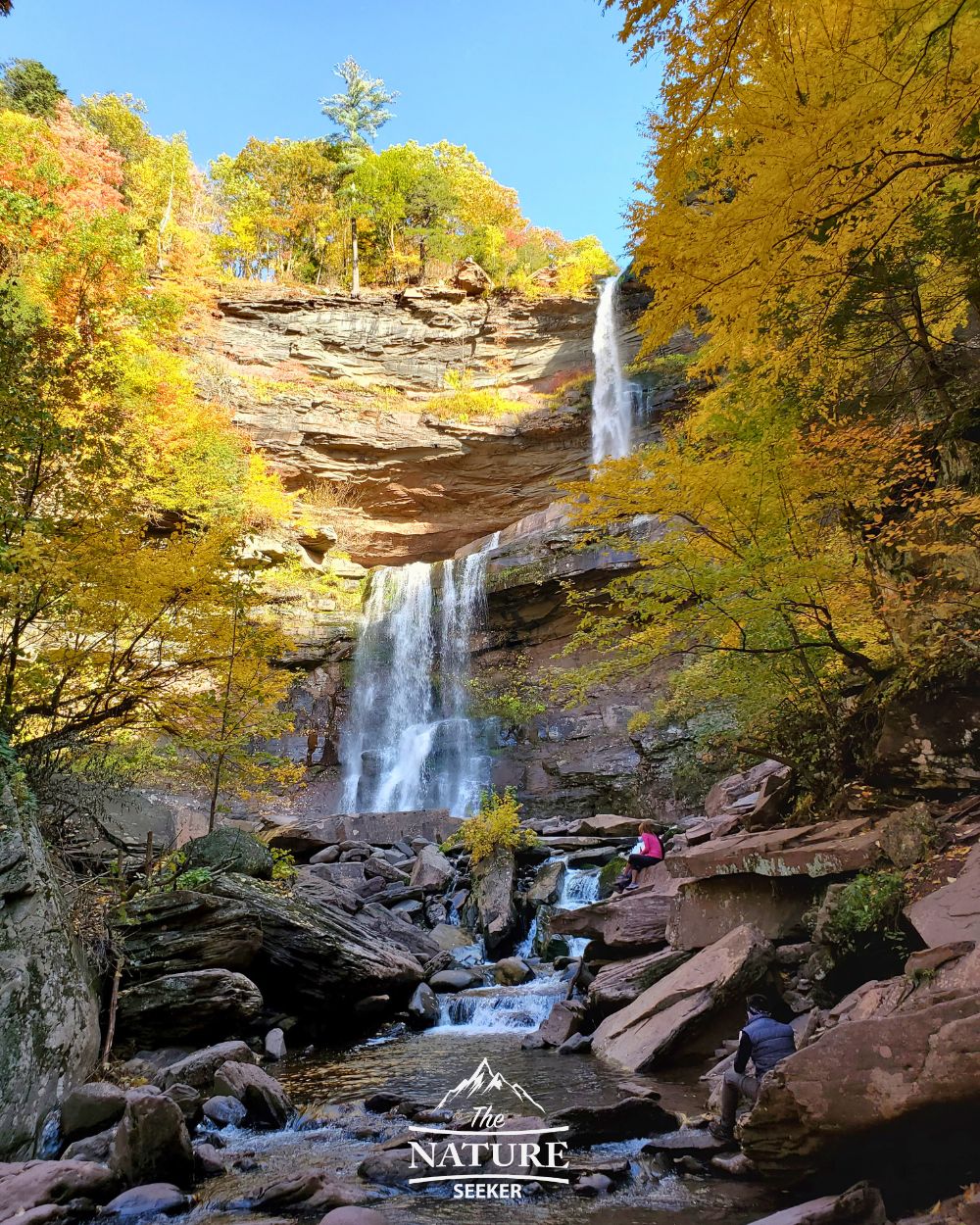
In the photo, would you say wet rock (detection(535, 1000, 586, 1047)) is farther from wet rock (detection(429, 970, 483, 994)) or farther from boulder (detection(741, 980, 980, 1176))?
boulder (detection(741, 980, 980, 1176))

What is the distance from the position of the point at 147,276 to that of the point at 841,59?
31387mm

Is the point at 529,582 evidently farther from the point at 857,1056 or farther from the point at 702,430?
the point at 857,1056

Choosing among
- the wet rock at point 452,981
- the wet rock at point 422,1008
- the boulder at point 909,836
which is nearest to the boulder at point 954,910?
the boulder at point 909,836

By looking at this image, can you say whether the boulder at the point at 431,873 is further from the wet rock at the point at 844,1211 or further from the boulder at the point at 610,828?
the wet rock at the point at 844,1211

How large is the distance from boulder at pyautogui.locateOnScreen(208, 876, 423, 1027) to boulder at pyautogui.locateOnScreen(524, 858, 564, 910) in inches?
152

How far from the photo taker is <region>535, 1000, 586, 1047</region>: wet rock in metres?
7.41

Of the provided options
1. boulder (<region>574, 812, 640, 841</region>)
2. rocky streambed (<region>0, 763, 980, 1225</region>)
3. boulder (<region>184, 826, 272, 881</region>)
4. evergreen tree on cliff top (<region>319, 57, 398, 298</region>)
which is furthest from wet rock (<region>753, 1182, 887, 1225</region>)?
evergreen tree on cliff top (<region>319, 57, 398, 298</region>)

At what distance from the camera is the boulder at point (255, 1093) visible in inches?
220

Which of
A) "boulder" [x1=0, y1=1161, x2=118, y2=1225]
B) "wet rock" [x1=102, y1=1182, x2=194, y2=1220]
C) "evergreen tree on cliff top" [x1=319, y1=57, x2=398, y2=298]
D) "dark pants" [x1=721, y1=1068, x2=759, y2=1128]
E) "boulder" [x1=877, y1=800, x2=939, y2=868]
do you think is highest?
"evergreen tree on cliff top" [x1=319, y1=57, x2=398, y2=298]

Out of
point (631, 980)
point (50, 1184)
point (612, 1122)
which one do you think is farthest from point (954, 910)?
point (50, 1184)

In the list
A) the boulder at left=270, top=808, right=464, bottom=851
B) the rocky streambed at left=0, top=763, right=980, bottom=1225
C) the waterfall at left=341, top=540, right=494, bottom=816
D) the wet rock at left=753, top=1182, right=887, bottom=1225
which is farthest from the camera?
the waterfall at left=341, top=540, right=494, bottom=816

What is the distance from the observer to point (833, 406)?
861cm

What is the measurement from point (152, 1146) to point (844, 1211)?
160 inches

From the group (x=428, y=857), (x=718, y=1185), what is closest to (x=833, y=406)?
(x=718, y=1185)
